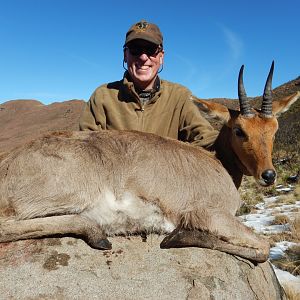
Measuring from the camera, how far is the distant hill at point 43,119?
38.2 metres

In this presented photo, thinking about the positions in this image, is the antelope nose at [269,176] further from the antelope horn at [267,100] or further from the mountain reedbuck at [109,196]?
the antelope horn at [267,100]

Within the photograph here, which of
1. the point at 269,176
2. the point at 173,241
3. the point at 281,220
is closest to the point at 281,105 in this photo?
the point at 269,176

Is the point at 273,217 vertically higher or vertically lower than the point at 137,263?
lower

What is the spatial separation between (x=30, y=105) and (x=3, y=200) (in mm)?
60109

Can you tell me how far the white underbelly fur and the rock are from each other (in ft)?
0.44

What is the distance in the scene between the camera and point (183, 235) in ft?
14.0

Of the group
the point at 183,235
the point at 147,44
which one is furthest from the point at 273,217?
the point at 183,235

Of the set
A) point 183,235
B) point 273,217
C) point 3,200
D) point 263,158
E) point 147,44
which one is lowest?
point 273,217

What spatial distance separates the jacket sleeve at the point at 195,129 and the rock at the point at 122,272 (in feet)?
7.72

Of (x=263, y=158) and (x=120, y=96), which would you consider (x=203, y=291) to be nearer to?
(x=263, y=158)

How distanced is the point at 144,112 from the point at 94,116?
1039 millimetres

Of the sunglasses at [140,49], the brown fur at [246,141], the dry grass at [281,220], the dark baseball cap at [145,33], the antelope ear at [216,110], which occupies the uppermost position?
the dark baseball cap at [145,33]

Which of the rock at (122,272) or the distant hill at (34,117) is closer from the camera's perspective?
the rock at (122,272)

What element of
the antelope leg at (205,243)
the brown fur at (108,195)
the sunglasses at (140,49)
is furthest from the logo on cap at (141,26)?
the antelope leg at (205,243)
